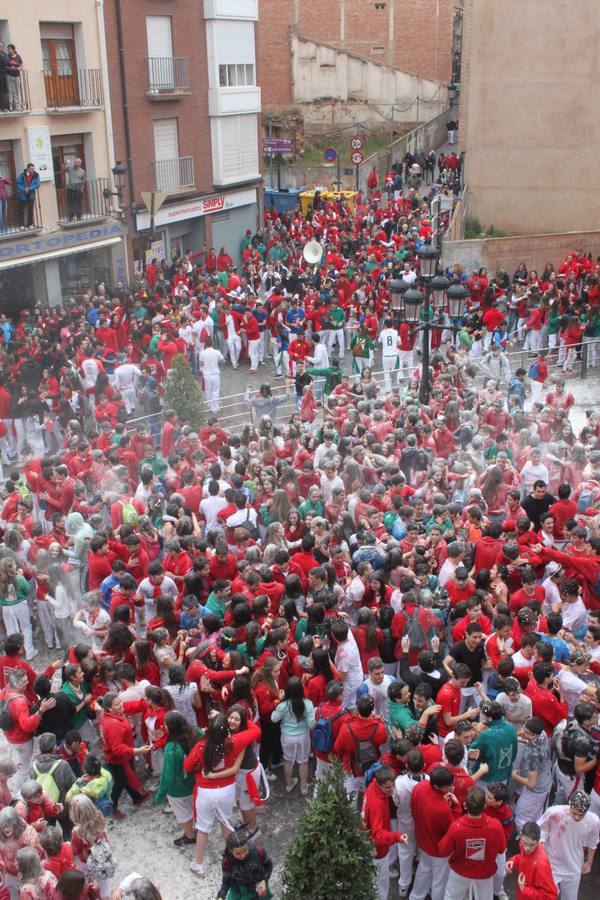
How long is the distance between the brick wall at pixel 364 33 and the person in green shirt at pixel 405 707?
143ft

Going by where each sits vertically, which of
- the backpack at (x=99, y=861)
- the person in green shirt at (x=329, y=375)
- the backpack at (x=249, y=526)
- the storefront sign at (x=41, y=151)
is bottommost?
the backpack at (x=99, y=861)

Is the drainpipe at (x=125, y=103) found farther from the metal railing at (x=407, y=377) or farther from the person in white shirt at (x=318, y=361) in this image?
the person in white shirt at (x=318, y=361)

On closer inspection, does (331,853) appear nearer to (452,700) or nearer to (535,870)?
(535,870)

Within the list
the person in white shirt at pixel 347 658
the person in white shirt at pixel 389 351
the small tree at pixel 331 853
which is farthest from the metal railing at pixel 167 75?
the small tree at pixel 331 853

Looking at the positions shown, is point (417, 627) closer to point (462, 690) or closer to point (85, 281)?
point (462, 690)

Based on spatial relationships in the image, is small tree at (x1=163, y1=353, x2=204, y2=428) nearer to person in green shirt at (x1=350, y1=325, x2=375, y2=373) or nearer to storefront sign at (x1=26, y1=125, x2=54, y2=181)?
person in green shirt at (x1=350, y1=325, x2=375, y2=373)

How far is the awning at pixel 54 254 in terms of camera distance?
2252 centimetres

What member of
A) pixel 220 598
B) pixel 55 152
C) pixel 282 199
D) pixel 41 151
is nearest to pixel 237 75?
pixel 282 199

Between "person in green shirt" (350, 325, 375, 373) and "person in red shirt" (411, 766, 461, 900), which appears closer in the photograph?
"person in red shirt" (411, 766, 461, 900)

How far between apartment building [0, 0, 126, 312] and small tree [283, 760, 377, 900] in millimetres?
19414

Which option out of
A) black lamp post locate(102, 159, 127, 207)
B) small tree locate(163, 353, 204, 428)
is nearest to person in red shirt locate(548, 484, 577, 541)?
small tree locate(163, 353, 204, 428)

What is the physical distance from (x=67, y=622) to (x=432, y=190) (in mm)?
27234

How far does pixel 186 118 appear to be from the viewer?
2861 cm

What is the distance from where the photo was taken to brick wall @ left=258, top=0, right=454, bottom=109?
1828 inches
